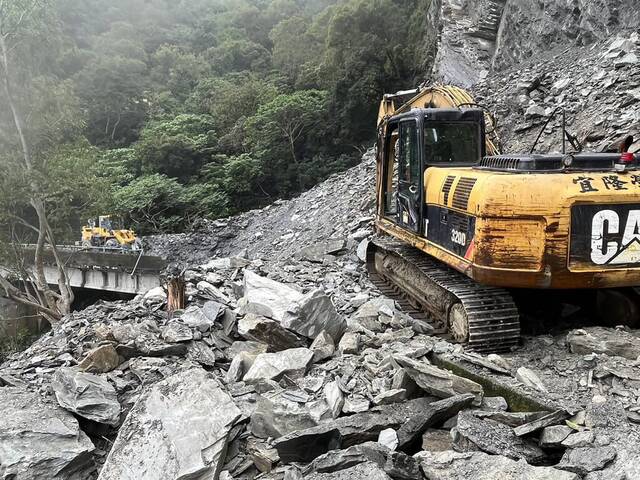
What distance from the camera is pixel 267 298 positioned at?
16.7 ft

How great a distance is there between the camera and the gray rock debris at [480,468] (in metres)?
2.36

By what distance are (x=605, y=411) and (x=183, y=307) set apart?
3867 mm

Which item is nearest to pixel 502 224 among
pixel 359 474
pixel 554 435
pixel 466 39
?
pixel 554 435

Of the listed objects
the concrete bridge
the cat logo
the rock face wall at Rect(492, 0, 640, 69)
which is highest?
the rock face wall at Rect(492, 0, 640, 69)

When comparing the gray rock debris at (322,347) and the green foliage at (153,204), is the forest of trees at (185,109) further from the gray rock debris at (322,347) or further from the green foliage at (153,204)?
the gray rock debris at (322,347)

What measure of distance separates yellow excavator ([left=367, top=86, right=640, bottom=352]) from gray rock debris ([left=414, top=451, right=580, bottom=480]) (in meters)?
1.83

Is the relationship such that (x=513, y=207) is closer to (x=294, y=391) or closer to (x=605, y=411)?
(x=605, y=411)

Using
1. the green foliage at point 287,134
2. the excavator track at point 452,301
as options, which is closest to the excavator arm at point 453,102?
the excavator track at point 452,301

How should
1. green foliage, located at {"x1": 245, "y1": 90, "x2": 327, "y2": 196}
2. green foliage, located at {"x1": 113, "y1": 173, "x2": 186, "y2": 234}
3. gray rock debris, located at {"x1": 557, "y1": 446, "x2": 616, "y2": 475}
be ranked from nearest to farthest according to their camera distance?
gray rock debris, located at {"x1": 557, "y1": 446, "x2": 616, "y2": 475}
green foliage, located at {"x1": 113, "y1": 173, "x2": 186, "y2": 234}
green foliage, located at {"x1": 245, "y1": 90, "x2": 327, "y2": 196}

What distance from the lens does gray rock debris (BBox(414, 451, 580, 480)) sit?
2.36 meters

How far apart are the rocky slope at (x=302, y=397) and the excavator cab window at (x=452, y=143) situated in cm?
167

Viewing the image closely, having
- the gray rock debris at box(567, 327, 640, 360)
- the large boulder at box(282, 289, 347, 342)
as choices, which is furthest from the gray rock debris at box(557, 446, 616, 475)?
the large boulder at box(282, 289, 347, 342)

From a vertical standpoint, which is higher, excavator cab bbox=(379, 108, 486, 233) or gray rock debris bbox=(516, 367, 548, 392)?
excavator cab bbox=(379, 108, 486, 233)

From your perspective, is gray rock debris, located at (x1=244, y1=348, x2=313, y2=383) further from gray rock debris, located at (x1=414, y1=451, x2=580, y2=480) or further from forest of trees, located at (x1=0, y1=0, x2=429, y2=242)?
forest of trees, located at (x1=0, y1=0, x2=429, y2=242)
